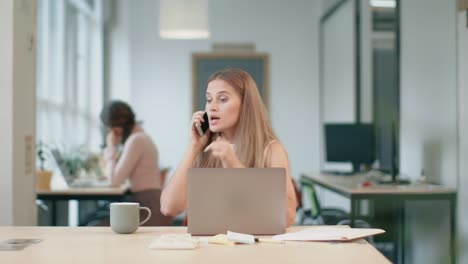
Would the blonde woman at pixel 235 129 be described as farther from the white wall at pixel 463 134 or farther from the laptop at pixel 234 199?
the white wall at pixel 463 134

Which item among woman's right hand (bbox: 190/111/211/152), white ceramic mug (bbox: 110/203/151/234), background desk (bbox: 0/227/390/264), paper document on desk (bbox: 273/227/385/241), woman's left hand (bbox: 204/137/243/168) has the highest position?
woman's right hand (bbox: 190/111/211/152)

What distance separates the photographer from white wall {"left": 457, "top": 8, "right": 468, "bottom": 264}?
15.3 feet

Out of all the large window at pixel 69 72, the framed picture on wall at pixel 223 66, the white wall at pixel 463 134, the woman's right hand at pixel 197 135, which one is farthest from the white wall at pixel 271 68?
the woman's right hand at pixel 197 135

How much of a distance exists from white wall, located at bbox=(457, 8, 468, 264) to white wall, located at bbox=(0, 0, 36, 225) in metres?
2.82

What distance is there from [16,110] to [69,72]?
4.08 m

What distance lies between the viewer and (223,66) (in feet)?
31.4

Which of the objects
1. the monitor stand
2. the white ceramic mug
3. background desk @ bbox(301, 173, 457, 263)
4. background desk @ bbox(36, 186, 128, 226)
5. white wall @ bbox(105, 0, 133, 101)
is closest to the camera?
the white ceramic mug

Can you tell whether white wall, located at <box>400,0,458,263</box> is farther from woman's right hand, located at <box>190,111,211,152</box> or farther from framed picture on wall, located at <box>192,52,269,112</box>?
framed picture on wall, located at <box>192,52,269,112</box>

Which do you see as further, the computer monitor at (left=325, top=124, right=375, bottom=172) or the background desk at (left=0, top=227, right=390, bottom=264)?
the computer monitor at (left=325, top=124, right=375, bottom=172)

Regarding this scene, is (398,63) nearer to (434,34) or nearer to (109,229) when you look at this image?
(434,34)

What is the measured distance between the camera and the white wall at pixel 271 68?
9594mm

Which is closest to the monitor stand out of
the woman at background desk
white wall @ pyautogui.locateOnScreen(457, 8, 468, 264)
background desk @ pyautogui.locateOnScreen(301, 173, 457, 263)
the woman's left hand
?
background desk @ pyautogui.locateOnScreen(301, 173, 457, 263)

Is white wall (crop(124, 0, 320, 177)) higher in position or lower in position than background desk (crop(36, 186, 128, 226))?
higher

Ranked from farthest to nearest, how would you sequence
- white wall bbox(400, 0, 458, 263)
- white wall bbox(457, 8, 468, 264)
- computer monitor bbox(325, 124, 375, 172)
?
computer monitor bbox(325, 124, 375, 172) → white wall bbox(400, 0, 458, 263) → white wall bbox(457, 8, 468, 264)
